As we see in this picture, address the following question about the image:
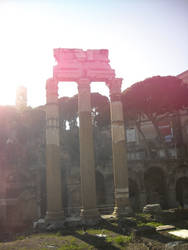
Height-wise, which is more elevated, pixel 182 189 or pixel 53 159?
pixel 53 159

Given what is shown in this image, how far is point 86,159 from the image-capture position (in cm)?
1127

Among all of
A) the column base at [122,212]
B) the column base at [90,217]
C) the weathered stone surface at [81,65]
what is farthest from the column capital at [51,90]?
the column base at [122,212]

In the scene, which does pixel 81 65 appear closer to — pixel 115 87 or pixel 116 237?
pixel 115 87

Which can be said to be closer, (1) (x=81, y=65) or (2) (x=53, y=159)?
(2) (x=53, y=159)

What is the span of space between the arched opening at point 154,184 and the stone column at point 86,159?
574 inches

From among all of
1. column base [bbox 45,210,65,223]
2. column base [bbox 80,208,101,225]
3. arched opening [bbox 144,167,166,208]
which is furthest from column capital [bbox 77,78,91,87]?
arched opening [bbox 144,167,166,208]

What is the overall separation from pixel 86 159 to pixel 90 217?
2.37 metres

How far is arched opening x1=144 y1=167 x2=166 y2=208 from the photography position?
24.2m

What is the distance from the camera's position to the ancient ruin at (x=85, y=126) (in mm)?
10977

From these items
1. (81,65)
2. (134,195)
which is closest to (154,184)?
(134,195)

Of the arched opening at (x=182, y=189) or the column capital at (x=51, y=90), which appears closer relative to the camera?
the column capital at (x=51, y=90)

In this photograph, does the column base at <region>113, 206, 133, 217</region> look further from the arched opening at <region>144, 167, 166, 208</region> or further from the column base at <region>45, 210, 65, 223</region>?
the arched opening at <region>144, 167, 166, 208</region>

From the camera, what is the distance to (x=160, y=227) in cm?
827

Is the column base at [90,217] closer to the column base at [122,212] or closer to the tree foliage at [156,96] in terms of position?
the column base at [122,212]
